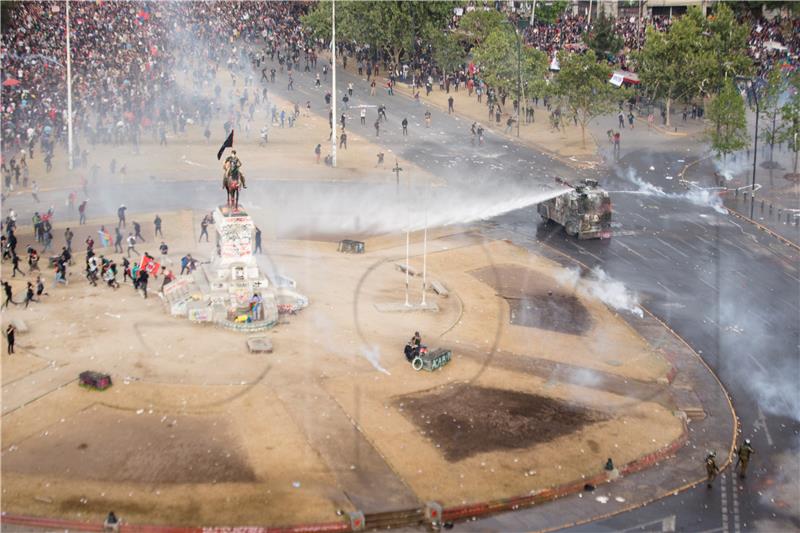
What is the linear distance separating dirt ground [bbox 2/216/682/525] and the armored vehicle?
1317cm

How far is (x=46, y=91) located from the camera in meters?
93.4

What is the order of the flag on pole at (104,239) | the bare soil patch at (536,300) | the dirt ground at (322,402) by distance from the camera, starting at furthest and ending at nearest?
the flag on pole at (104,239) → the bare soil patch at (536,300) → the dirt ground at (322,402)

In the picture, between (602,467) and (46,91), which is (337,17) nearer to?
(46,91)

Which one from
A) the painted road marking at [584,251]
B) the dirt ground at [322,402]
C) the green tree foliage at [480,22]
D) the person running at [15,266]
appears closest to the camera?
the dirt ground at [322,402]

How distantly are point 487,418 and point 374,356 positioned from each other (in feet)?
23.0

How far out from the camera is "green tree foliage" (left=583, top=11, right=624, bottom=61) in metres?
123

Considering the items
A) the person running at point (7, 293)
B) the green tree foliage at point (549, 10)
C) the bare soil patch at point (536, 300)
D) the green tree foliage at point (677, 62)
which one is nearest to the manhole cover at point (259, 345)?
the person running at point (7, 293)

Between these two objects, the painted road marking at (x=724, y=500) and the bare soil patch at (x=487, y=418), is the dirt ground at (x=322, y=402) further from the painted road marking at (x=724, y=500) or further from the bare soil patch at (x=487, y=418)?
the painted road marking at (x=724, y=500)

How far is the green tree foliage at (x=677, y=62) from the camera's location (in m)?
101

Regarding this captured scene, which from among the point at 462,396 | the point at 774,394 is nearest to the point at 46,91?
the point at 462,396

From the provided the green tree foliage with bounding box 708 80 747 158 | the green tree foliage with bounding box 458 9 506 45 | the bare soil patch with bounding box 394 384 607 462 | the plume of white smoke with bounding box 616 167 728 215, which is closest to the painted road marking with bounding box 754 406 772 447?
the bare soil patch with bounding box 394 384 607 462

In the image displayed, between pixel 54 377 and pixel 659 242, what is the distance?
39.5 metres

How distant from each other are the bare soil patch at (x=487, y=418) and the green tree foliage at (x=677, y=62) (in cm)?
6438

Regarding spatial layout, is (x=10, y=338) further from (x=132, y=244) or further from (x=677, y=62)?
(x=677, y=62)
